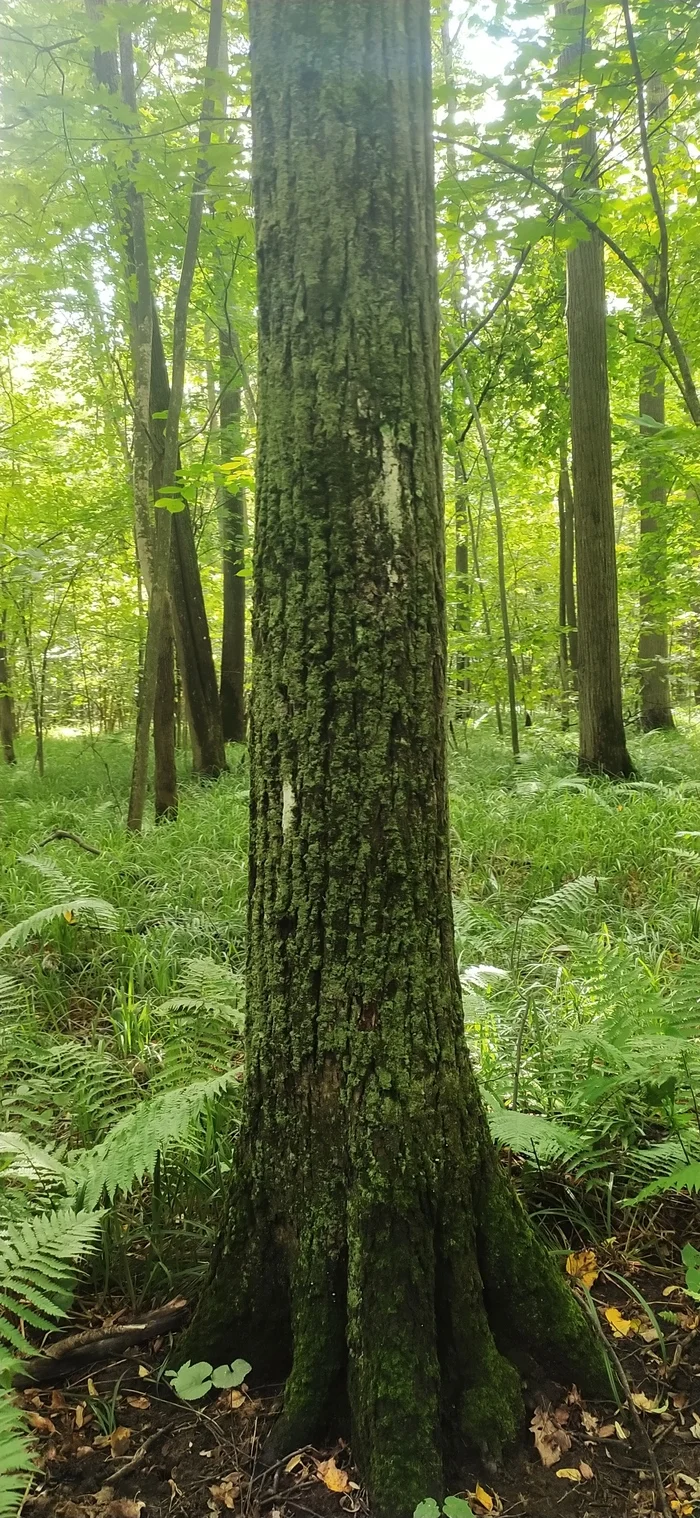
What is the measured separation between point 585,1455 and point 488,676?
943 centimetres

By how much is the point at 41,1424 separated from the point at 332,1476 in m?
0.65

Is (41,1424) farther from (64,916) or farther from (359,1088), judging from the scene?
(64,916)

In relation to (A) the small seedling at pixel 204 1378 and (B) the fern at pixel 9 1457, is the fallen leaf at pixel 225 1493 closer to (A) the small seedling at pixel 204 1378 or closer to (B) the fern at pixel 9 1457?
(A) the small seedling at pixel 204 1378

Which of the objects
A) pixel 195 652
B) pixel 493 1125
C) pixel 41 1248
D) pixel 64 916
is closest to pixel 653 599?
pixel 195 652

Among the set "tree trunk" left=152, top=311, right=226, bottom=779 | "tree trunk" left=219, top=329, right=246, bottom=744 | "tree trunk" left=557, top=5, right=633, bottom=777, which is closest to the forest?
"tree trunk" left=557, top=5, right=633, bottom=777

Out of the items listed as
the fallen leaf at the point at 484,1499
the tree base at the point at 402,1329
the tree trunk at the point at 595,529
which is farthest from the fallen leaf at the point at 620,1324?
the tree trunk at the point at 595,529

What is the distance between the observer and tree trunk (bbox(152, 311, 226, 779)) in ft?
28.2

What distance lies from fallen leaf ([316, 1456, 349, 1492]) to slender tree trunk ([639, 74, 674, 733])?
7825 millimetres

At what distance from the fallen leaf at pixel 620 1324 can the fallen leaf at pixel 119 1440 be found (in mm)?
1112

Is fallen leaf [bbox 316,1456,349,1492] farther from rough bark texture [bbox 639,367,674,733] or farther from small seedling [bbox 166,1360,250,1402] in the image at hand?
rough bark texture [bbox 639,367,674,733]

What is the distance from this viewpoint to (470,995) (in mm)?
2979

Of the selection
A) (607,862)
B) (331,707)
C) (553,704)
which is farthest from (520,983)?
(553,704)

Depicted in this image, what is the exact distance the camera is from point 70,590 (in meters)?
10.1

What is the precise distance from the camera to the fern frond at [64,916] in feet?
11.5
